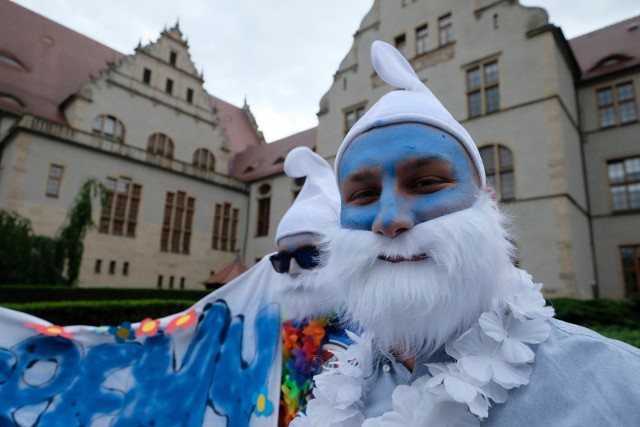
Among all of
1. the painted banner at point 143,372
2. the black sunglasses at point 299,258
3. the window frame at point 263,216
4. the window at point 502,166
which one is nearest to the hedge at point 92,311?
the painted banner at point 143,372

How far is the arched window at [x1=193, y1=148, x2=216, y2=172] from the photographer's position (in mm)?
25922

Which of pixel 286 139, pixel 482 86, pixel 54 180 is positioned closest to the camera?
pixel 482 86

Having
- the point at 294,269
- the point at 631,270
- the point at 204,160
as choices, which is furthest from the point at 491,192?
the point at 204,160

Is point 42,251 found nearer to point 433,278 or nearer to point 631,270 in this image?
point 433,278

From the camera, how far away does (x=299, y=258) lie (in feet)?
9.14

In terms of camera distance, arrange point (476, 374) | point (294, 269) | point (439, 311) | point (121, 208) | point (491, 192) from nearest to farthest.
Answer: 1. point (476, 374)
2. point (439, 311)
3. point (491, 192)
4. point (294, 269)
5. point (121, 208)

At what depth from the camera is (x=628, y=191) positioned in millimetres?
14586

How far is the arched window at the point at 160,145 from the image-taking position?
23578mm

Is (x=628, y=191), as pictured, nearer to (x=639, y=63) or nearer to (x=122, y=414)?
(x=639, y=63)

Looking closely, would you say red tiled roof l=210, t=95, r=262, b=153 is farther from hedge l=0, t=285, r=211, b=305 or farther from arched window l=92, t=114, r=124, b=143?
hedge l=0, t=285, r=211, b=305

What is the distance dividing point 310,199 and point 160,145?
77.4 ft

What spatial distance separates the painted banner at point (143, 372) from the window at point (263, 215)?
2266cm

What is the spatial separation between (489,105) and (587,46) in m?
7.55

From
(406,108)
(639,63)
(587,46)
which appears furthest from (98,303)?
(587,46)
